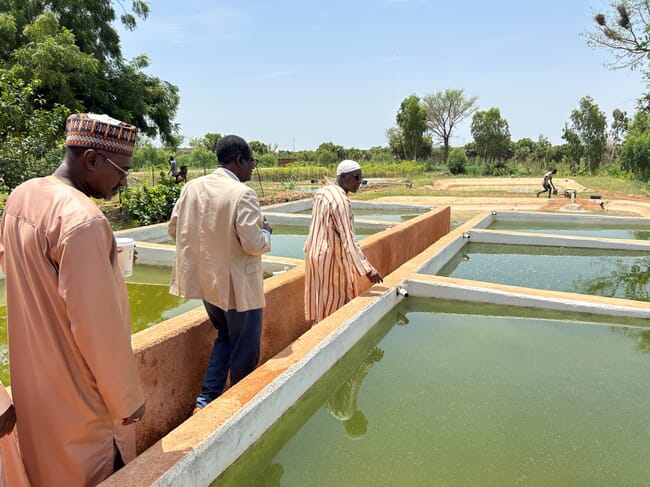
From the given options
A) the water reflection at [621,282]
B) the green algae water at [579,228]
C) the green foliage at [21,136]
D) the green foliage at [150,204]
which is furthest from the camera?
the green foliage at [150,204]

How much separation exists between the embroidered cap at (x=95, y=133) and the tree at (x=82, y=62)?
11.0 m

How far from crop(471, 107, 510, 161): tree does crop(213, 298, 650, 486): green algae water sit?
43.4 meters

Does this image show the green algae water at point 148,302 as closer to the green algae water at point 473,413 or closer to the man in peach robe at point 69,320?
the green algae water at point 473,413

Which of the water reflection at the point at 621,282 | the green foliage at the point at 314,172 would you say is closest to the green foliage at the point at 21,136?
the water reflection at the point at 621,282

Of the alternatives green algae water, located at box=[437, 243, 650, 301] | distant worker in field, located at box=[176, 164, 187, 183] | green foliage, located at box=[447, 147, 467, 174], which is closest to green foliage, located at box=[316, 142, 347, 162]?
green foliage, located at box=[447, 147, 467, 174]

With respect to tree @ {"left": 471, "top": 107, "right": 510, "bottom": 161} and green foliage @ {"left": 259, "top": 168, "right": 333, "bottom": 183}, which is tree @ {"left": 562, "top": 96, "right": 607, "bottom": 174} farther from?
green foliage @ {"left": 259, "top": 168, "right": 333, "bottom": 183}

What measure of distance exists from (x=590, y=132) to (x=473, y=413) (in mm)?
40672

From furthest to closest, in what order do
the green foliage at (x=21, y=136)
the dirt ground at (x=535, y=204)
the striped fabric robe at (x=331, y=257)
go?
the dirt ground at (x=535, y=204) → the green foliage at (x=21, y=136) → the striped fabric robe at (x=331, y=257)

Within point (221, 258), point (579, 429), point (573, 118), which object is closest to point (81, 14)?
point (221, 258)

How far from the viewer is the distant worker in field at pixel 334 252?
3.15m

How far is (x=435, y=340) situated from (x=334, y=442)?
4.68 feet

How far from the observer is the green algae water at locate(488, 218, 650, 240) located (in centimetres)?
898

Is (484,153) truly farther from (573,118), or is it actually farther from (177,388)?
(177,388)

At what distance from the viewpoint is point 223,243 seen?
7.13 feet
